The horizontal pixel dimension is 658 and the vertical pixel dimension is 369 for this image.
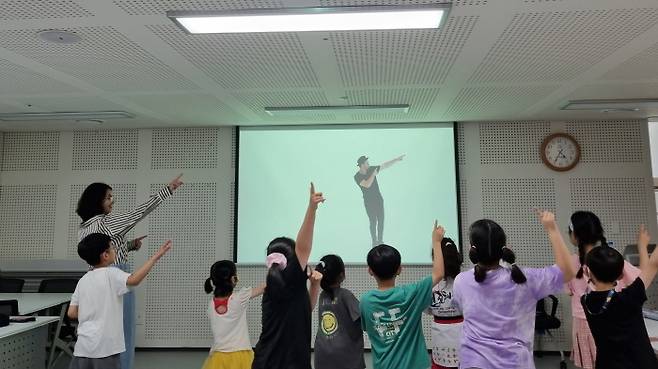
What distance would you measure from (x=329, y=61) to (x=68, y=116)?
3057 millimetres

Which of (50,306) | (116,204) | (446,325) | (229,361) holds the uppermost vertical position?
(116,204)

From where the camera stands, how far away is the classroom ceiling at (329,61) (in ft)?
7.63

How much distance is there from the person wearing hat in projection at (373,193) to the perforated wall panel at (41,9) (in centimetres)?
327

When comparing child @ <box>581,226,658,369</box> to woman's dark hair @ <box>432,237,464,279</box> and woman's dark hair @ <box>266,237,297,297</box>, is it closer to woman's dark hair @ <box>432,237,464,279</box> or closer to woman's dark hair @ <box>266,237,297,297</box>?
Answer: woman's dark hair @ <box>432,237,464,279</box>

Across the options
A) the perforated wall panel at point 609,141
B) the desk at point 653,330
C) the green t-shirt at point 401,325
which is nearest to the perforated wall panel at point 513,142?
the perforated wall panel at point 609,141

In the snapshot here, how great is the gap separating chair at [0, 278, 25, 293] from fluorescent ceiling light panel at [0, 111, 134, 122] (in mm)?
1752

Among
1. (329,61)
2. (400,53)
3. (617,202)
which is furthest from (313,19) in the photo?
(617,202)

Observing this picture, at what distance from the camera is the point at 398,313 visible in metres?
2.00

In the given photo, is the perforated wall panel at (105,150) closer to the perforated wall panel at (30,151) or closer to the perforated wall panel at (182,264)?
the perforated wall panel at (30,151)

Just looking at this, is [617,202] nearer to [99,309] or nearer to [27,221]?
[99,309]

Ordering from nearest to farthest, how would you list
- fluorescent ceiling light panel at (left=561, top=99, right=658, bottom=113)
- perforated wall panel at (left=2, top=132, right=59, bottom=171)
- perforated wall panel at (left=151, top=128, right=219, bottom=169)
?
fluorescent ceiling light panel at (left=561, top=99, right=658, bottom=113) → perforated wall panel at (left=151, top=128, right=219, bottom=169) → perforated wall panel at (left=2, top=132, right=59, bottom=171)

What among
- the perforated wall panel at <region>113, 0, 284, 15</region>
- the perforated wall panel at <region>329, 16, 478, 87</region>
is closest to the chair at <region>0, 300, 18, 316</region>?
the perforated wall panel at <region>113, 0, 284, 15</region>

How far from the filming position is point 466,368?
6.10ft

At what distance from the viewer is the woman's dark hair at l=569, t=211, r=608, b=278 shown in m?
2.36
